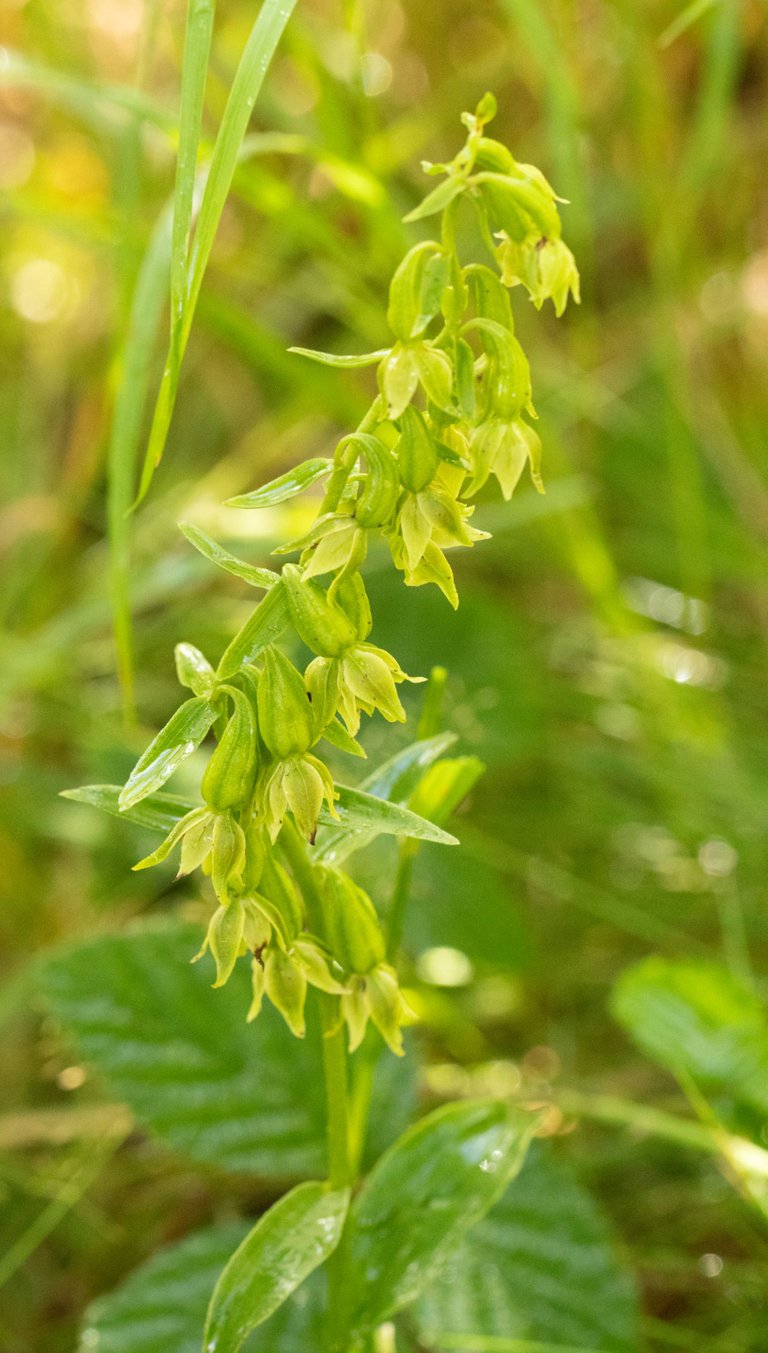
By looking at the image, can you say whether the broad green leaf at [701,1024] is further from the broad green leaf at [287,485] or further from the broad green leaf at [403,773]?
the broad green leaf at [287,485]

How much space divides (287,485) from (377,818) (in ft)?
0.56

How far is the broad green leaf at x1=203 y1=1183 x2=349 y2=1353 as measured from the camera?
2.22 ft

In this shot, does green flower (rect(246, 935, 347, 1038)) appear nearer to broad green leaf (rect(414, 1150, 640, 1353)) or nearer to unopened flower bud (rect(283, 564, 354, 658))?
unopened flower bud (rect(283, 564, 354, 658))

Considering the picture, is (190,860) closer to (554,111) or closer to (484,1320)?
(484,1320)

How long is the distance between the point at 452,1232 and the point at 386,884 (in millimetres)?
367

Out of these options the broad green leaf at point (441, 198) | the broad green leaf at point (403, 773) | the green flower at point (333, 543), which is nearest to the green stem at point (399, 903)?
the broad green leaf at point (403, 773)

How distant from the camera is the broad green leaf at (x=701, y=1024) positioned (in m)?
0.97

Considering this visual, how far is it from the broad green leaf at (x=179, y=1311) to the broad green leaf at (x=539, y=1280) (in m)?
0.09

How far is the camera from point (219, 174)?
2.25 feet

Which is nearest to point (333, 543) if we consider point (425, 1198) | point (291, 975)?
point (291, 975)

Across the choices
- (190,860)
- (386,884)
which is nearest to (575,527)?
(386,884)

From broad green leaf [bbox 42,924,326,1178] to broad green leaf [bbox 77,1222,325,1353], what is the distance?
0.24ft

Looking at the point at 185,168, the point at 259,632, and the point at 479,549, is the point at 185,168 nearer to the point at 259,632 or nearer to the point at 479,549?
the point at 259,632

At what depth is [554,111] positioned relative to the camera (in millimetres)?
1143
